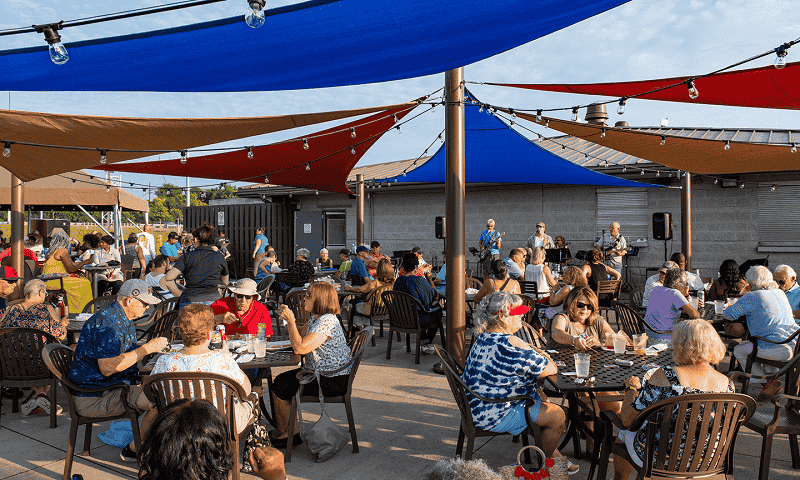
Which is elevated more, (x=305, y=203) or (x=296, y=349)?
(x=305, y=203)

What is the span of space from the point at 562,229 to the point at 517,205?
1.22 metres

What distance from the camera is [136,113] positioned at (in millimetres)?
4898

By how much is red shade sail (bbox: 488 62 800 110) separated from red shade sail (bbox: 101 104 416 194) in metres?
1.95

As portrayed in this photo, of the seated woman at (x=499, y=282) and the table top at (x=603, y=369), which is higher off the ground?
the seated woman at (x=499, y=282)

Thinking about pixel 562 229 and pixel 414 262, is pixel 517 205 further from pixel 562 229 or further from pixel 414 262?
pixel 414 262

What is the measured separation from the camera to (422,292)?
5746mm

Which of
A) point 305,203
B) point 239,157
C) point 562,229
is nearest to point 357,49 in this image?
point 239,157

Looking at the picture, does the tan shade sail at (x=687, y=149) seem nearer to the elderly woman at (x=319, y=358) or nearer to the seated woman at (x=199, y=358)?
the elderly woman at (x=319, y=358)

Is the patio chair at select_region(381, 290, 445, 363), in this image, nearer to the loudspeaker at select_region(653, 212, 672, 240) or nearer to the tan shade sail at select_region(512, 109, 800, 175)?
the tan shade sail at select_region(512, 109, 800, 175)

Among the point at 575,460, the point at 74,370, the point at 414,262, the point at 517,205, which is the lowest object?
the point at 575,460

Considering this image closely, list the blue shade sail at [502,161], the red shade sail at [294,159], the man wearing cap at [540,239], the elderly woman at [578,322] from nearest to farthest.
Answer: the elderly woman at [578,322] → the red shade sail at [294,159] → the blue shade sail at [502,161] → the man wearing cap at [540,239]

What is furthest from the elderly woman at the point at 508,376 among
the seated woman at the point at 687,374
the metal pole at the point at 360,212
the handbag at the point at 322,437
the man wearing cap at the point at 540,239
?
the metal pole at the point at 360,212

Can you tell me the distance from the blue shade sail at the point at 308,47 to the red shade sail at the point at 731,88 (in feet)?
6.62

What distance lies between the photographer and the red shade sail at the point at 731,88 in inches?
175
